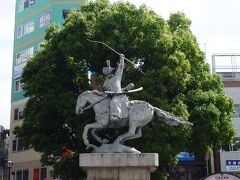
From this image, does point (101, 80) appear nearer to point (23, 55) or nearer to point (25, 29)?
point (23, 55)

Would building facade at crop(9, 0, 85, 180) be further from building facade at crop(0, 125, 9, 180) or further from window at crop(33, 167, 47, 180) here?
building facade at crop(0, 125, 9, 180)

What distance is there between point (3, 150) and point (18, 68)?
11.0 m

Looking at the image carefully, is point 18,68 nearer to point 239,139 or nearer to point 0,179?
point 0,179

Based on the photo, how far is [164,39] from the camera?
2127cm

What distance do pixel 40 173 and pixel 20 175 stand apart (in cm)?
343

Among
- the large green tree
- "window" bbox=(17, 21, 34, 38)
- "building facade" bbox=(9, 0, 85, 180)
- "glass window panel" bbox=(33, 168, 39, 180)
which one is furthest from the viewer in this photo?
"window" bbox=(17, 21, 34, 38)

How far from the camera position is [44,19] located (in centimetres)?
4472

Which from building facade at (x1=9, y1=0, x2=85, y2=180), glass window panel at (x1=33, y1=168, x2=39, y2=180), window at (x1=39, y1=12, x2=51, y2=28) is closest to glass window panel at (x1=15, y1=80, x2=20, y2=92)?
building facade at (x1=9, y1=0, x2=85, y2=180)

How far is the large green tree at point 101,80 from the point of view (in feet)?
67.3

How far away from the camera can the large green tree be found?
67.3ft

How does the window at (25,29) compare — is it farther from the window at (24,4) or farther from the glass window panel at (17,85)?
the glass window panel at (17,85)

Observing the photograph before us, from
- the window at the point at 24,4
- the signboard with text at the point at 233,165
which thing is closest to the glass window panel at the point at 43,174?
the signboard with text at the point at 233,165

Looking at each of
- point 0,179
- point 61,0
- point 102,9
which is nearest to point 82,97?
point 102,9

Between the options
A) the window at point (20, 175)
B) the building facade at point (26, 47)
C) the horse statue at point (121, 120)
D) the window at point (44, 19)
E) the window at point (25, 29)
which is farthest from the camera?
the window at point (25, 29)
